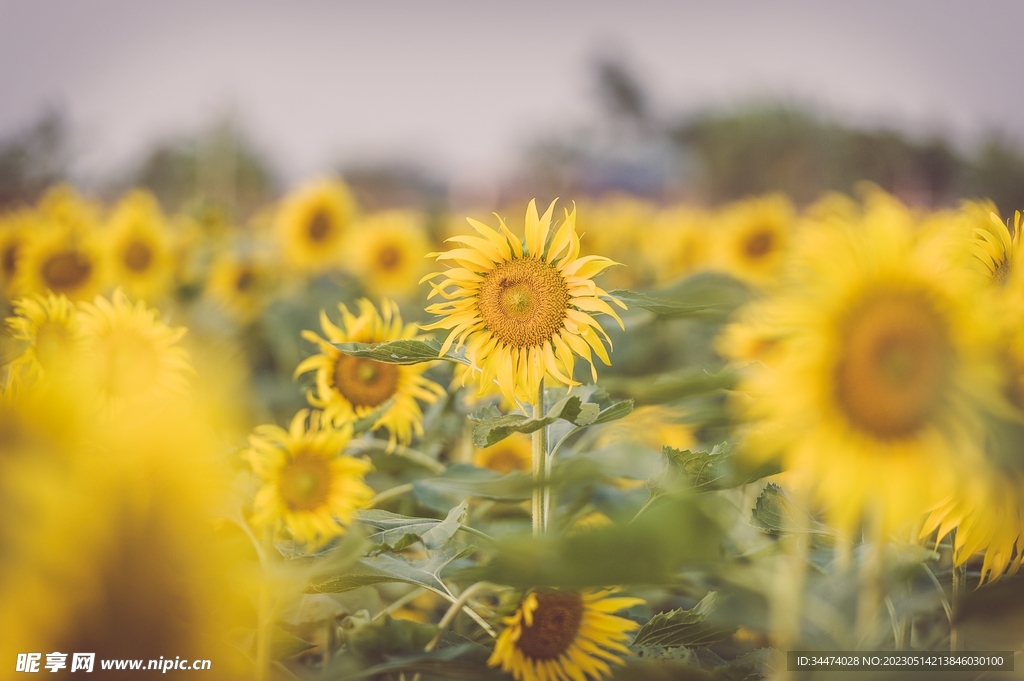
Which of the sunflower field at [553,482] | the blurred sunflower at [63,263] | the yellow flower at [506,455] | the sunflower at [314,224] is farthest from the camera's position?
the sunflower at [314,224]

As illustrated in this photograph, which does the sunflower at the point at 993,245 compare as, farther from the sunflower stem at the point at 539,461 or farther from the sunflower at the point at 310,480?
the sunflower at the point at 310,480

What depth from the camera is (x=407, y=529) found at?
521 millimetres

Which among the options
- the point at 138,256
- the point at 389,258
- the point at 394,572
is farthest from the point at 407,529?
the point at 389,258

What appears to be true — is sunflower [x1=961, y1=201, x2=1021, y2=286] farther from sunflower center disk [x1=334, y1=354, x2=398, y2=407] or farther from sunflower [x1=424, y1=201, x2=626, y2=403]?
sunflower center disk [x1=334, y1=354, x2=398, y2=407]

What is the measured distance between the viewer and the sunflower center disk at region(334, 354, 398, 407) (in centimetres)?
73

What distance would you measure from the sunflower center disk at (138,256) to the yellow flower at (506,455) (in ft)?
3.46

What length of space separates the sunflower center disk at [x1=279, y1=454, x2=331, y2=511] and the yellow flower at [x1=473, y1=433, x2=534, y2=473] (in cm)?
26

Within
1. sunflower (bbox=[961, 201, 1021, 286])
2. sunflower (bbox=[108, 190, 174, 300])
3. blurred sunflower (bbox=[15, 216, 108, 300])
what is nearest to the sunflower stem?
sunflower (bbox=[961, 201, 1021, 286])

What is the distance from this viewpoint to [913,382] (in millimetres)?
339

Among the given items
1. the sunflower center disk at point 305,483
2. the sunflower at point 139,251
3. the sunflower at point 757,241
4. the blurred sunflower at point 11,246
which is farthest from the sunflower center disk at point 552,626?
Answer: the sunflower at point 757,241

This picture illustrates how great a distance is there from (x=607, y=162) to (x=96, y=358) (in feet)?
4.88

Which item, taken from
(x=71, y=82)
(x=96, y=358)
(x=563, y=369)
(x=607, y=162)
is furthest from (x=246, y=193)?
(x=563, y=369)

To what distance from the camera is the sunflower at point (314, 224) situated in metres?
1.94

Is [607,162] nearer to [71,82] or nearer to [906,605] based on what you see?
[71,82]
